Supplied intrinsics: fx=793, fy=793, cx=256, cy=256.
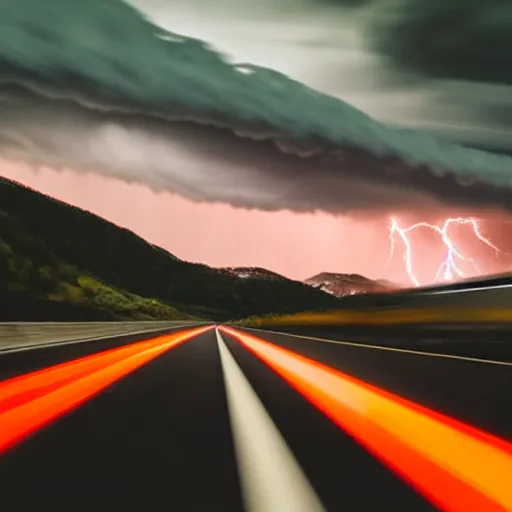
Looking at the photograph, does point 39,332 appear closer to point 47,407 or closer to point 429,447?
point 47,407

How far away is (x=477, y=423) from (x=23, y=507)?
381 centimetres

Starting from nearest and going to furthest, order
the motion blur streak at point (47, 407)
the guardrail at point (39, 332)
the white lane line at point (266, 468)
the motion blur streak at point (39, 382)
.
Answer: the white lane line at point (266, 468) → the motion blur streak at point (47, 407) → the motion blur streak at point (39, 382) → the guardrail at point (39, 332)

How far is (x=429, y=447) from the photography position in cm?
598

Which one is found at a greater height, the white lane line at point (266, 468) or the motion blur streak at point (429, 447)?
the motion blur streak at point (429, 447)

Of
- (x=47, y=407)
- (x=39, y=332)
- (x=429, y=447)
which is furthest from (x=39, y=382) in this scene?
(x=39, y=332)

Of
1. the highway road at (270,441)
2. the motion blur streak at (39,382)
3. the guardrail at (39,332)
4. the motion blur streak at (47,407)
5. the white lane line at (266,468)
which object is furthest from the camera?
the guardrail at (39,332)

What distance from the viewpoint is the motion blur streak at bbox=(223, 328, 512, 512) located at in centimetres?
441

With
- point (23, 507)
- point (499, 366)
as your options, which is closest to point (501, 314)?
point (499, 366)

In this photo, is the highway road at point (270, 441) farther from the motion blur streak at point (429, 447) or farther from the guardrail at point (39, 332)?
the guardrail at point (39, 332)

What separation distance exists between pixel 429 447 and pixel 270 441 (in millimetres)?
1213

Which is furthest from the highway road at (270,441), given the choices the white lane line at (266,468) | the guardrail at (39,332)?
the guardrail at (39,332)

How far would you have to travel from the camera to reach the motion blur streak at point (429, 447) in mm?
4410

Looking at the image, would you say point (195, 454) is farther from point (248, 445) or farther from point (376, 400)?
point (376, 400)

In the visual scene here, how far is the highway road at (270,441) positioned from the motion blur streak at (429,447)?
0.01 metres
